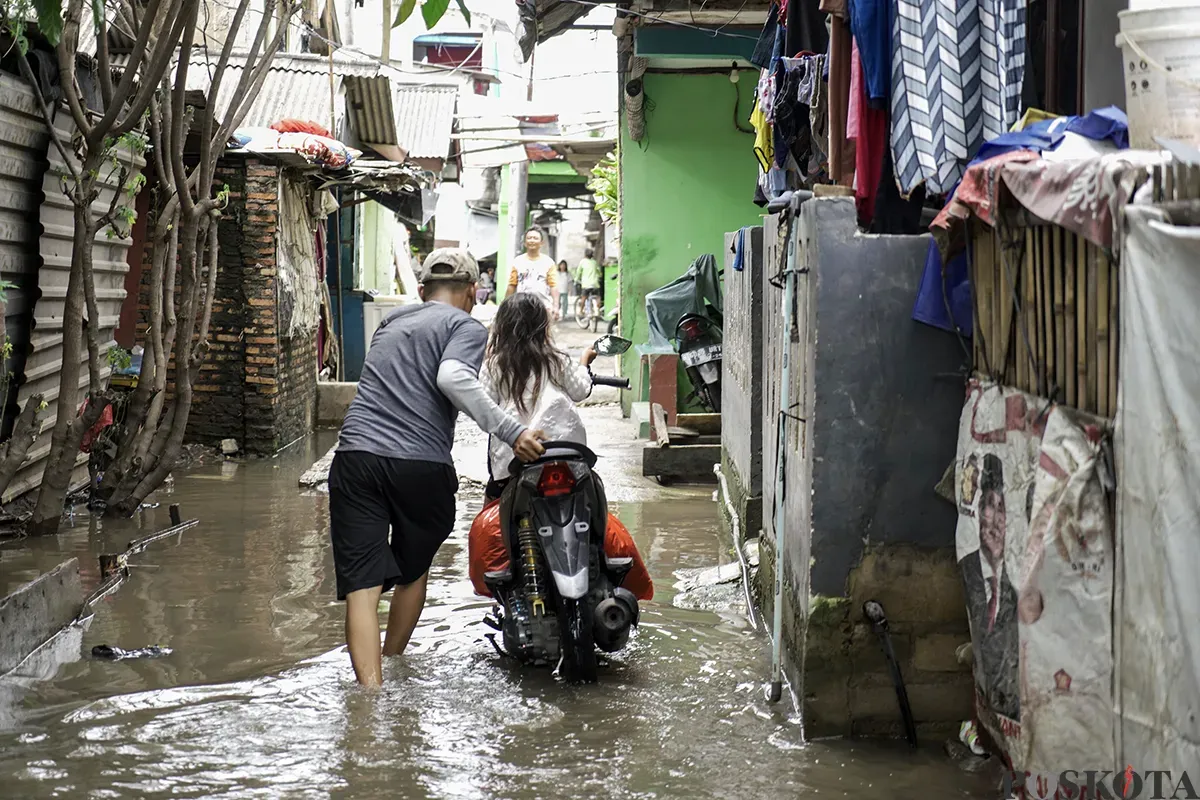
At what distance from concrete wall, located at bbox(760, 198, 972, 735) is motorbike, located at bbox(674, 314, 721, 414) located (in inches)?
237

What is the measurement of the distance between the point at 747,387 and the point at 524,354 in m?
2.00

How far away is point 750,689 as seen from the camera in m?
5.26

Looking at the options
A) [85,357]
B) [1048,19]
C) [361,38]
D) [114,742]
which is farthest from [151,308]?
[361,38]

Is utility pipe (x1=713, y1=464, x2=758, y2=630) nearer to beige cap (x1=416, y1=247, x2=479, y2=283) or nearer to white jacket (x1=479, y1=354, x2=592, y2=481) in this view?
white jacket (x1=479, y1=354, x2=592, y2=481)

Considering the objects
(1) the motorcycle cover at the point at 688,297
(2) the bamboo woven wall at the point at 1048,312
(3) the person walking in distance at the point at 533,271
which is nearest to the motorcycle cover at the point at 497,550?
(2) the bamboo woven wall at the point at 1048,312

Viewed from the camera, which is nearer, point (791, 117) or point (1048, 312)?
point (1048, 312)

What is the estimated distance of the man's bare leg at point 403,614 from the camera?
5.57 metres

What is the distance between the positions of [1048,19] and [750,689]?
3.01 metres

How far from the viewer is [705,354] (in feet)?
35.3

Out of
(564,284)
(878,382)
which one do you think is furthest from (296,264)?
(564,284)

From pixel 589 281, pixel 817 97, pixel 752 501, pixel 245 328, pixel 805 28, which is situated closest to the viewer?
pixel 817 97

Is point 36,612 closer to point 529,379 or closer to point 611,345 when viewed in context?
point 529,379

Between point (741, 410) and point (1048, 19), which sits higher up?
point (1048, 19)

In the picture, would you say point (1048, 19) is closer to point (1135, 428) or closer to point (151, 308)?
point (1135, 428)
